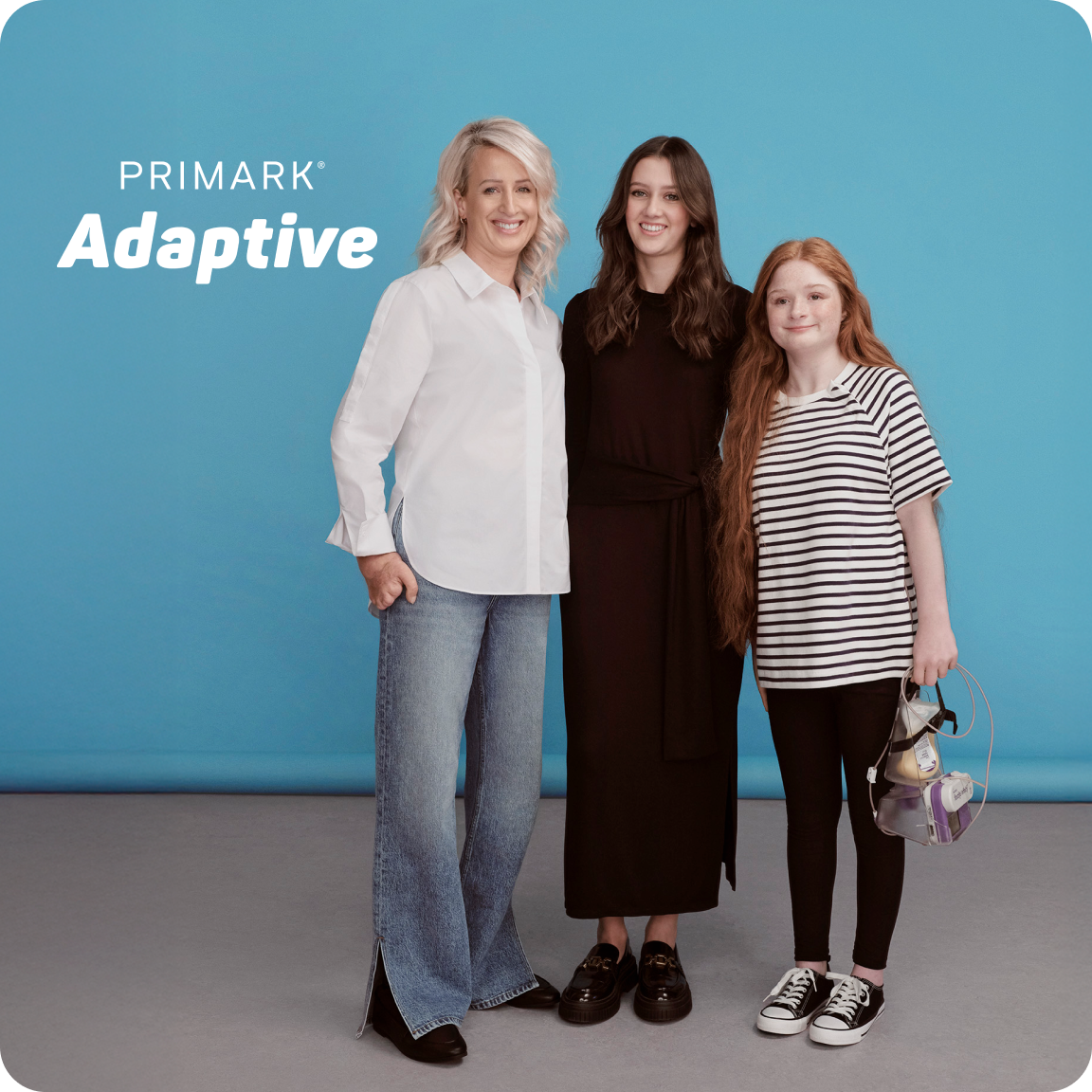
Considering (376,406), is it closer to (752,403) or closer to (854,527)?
(752,403)

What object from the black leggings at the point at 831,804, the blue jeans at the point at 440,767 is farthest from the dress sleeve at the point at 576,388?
the black leggings at the point at 831,804

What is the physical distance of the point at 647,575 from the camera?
6.77ft

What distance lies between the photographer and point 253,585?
12.0 ft

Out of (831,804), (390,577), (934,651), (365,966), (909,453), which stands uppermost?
(909,453)

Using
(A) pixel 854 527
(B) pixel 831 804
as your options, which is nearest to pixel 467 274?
(A) pixel 854 527

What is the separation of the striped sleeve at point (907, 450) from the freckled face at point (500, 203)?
2.38 ft

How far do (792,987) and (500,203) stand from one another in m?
1.55

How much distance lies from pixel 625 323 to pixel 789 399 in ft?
1.13

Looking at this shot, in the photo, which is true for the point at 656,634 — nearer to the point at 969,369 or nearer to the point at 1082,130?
the point at 969,369

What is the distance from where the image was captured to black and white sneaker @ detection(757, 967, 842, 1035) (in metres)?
1.95

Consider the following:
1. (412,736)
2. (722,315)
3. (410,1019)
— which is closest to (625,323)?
(722,315)

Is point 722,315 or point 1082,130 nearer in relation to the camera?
point 722,315

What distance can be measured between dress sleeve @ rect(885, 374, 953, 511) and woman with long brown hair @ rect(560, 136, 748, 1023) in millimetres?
340

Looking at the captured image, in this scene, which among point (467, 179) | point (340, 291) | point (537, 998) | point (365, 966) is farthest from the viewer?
point (340, 291)
